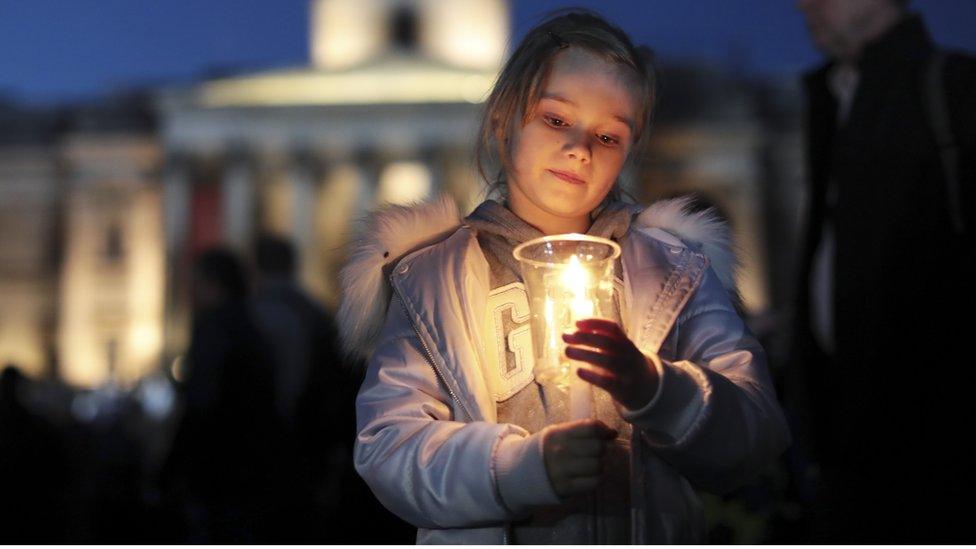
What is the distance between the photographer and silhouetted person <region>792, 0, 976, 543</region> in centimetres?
216

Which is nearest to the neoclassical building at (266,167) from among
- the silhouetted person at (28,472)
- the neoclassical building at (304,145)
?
the neoclassical building at (304,145)

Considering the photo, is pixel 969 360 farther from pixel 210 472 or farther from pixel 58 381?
pixel 58 381

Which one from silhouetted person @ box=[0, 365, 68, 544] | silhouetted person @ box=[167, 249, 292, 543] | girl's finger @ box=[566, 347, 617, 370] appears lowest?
silhouetted person @ box=[0, 365, 68, 544]

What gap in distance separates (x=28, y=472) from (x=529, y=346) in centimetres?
414

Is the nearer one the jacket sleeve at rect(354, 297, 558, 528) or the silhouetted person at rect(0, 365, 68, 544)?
the jacket sleeve at rect(354, 297, 558, 528)

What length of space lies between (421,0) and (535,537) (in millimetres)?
35036

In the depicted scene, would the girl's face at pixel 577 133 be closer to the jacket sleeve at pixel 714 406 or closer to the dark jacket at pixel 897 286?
the jacket sleeve at pixel 714 406

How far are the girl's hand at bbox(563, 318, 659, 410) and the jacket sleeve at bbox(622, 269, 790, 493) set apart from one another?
Result: 0.13ft

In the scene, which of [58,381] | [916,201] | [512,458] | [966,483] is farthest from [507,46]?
[58,381]

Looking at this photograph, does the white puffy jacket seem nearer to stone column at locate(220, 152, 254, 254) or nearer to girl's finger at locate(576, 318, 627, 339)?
girl's finger at locate(576, 318, 627, 339)

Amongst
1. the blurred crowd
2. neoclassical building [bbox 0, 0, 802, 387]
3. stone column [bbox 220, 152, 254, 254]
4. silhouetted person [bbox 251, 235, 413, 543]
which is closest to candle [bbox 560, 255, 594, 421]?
the blurred crowd

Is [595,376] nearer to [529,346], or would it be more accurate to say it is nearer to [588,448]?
[588,448]

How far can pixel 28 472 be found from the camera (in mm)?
4922

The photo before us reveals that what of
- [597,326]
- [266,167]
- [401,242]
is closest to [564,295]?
[597,326]
